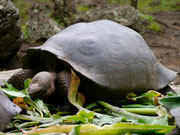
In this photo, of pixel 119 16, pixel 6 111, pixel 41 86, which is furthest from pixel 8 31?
pixel 6 111

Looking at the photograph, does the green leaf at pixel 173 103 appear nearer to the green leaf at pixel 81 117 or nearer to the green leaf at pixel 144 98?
the green leaf at pixel 81 117

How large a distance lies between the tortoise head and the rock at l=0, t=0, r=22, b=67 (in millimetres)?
2688

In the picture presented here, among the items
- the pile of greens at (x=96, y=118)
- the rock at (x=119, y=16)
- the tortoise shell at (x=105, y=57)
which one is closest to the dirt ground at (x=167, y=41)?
the rock at (x=119, y=16)

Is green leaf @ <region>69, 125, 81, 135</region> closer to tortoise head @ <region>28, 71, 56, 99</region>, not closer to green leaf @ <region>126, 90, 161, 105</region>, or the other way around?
tortoise head @ <region>28, 71, 56, 99</region>

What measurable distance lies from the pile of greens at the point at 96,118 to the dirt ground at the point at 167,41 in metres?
1.85

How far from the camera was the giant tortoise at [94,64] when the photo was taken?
82.5 inches

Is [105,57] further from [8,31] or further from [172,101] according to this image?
[8,31]

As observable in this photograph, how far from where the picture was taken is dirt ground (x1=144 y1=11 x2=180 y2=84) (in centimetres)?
525

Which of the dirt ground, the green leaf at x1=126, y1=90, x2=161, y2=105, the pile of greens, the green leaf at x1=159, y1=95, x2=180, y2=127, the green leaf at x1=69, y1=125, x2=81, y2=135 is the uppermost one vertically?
the green leaf at x1=159, y1=95, x2=180, y2=127

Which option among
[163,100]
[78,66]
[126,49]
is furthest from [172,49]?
[163,100]

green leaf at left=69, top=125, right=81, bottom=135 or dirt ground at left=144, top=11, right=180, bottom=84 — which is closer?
green leaf at left=69, top=125, right=81, bottom=135

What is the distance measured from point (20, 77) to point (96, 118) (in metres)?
0.95

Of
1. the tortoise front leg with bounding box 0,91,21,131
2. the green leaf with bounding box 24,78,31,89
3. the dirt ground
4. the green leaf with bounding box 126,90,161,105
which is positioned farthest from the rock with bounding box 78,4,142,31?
the tortoise front leg with bounding box 0,91,21,131

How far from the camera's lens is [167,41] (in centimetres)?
671
